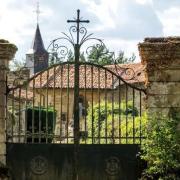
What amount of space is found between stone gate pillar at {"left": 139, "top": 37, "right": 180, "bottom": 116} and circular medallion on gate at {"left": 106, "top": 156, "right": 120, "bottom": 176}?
1166mm

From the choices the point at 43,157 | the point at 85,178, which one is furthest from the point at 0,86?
the point at 85,178

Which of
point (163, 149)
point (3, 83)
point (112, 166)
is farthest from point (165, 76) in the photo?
point (3, 83)

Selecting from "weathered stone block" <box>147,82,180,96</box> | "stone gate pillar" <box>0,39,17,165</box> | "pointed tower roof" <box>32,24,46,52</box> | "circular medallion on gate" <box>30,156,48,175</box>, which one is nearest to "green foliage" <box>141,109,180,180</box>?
"weathered stone block" <box>147,82,180,96</box>

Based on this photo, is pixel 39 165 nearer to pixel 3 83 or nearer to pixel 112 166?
pixel 112 166

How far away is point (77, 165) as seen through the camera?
10.5 m

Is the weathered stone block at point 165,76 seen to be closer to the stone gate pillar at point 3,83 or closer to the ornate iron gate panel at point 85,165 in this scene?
the ornate iron gate panel at point 85,165

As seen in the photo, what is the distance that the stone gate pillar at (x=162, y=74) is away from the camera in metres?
10.4

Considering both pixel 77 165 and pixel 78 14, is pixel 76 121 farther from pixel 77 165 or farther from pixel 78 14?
pixel 78 14

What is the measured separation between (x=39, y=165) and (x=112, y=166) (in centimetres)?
140

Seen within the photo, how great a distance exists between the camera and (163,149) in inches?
394

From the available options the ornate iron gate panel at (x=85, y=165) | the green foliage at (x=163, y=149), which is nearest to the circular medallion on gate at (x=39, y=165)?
the ornate iron gate panel at (x=85, y=165)

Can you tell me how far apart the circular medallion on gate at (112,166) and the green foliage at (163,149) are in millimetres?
648

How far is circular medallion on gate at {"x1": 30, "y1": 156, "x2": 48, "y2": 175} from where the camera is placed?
420 inches

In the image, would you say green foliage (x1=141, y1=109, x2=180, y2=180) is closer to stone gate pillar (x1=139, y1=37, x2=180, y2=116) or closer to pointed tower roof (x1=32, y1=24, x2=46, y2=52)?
stone gate pillar (x1=139, y1=37, x2=180, y2=116)
